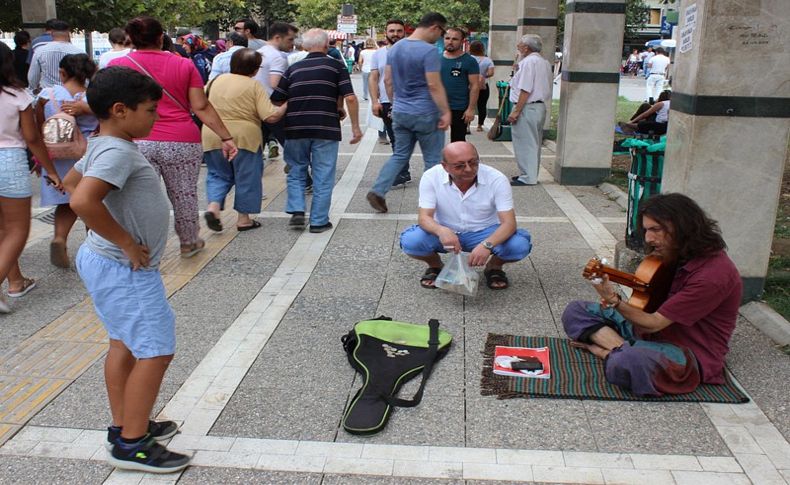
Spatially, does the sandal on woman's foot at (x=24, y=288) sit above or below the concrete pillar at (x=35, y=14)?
below

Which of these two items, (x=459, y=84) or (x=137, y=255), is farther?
(x=459, y=84)

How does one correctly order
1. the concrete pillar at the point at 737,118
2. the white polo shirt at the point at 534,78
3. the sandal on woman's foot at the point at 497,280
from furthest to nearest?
the white polo shirt at the point at 534,78, the sandal on woman's foot at the point at 497,280, the concrete pillar at the point at 737,118

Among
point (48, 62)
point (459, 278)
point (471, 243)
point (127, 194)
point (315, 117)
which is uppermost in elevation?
point (48, 62)

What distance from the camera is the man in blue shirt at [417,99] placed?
704cm

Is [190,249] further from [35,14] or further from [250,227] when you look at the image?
[35,14]

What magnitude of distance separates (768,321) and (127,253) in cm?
378

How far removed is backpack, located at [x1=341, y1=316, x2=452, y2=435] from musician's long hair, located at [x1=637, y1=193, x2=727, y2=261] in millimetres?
1362

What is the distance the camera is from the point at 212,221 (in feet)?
22.0

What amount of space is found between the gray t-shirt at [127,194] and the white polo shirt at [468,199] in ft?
8.00

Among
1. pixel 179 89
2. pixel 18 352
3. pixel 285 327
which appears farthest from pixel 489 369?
pixel 179 89

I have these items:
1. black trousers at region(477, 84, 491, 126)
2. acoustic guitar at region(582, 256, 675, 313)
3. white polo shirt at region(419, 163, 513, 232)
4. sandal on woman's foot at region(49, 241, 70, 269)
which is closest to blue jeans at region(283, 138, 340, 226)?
white polo shirt at region(419, 163, 513, 232)

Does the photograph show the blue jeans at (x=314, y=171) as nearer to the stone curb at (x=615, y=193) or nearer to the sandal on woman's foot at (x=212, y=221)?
the sandal on woman's foot at (x=212, y=221)

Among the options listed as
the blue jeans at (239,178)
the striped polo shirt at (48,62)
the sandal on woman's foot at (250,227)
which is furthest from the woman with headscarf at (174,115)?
the striped polo shirt at (48,62)

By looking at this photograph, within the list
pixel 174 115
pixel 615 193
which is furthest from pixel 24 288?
pixel 615 193
